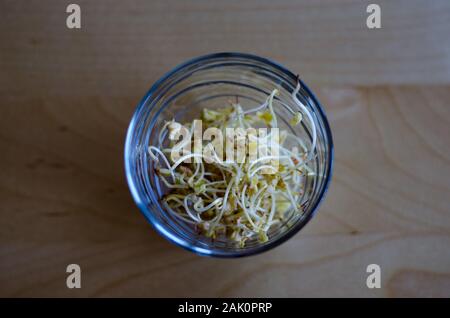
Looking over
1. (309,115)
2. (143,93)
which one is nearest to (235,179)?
(309,115)

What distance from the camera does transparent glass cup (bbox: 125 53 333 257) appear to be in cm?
69

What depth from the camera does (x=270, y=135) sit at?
725 millimetres

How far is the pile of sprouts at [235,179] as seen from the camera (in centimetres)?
70

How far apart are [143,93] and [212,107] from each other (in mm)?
141

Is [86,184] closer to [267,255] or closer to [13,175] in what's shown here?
[13,175]

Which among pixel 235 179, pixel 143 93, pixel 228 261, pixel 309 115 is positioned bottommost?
pixel 228 261

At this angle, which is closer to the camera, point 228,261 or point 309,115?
point 309,115

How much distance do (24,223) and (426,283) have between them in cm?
81

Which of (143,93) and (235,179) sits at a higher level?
(143,93)

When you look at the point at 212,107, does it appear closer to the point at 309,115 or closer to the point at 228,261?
the point at 309,115

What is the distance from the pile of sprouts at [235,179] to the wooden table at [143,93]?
0.42 ft

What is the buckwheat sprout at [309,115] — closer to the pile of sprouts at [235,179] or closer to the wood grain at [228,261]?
the pile of sprouts at [235,179]

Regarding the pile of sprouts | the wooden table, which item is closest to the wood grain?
the wooden table

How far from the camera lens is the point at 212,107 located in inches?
32.7
